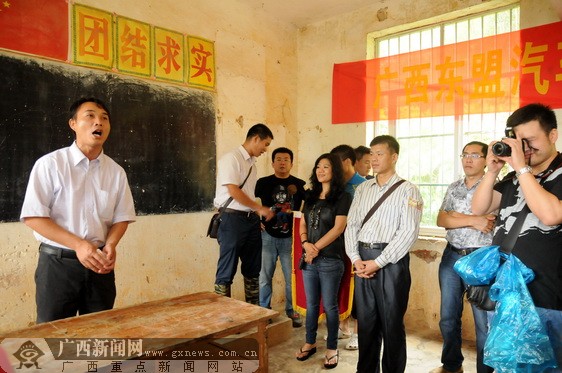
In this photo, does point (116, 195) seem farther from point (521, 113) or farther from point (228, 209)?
point (521, 113)

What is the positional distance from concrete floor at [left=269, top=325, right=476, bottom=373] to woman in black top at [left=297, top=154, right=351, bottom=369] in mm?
94

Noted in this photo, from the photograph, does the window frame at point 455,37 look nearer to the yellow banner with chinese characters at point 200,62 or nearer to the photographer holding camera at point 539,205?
the yellow banner with chinese characters at point 200,62

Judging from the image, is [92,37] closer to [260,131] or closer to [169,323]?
[260,131]

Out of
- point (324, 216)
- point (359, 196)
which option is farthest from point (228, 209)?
point (359, 196)

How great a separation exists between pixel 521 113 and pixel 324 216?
146 centimetres

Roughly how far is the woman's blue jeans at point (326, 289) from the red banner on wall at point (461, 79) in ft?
5.28

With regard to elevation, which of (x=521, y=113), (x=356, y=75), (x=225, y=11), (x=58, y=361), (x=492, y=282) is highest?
(x=225, y=11)

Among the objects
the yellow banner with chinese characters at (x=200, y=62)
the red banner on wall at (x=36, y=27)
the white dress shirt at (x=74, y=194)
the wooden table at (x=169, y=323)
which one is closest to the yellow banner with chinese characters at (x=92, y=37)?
the red banner on wall at (x=36, y=27)

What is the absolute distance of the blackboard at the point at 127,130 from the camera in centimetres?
257

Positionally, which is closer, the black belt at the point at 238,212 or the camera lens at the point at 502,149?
the camera lens at the point at 502,149

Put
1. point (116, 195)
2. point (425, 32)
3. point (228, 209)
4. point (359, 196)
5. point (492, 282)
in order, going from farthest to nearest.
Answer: point (425, 32) → point (228, 209) → point (359, 196) → point (116, 195) → point (492, 282)

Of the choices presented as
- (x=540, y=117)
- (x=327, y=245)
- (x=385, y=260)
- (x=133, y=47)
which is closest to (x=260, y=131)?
(x=327, y=245)

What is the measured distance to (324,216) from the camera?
275 centimetres

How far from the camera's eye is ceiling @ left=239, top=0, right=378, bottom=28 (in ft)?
12.9
